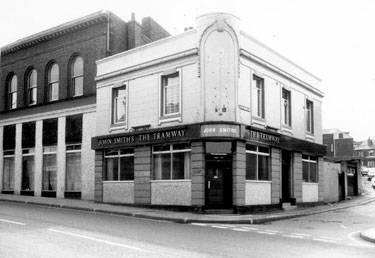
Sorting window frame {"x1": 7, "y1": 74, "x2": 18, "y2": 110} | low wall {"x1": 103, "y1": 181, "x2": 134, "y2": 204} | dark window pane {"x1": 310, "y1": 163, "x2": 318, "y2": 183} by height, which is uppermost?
window frame {"x1": 7, "y1": 74, "x2": 18, "y2": 110}

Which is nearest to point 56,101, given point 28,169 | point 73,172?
point 73,172

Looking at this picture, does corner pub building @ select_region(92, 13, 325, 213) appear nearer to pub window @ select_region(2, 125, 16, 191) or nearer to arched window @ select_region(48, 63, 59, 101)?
arched window @ select_region(48, 63, 59, 101)

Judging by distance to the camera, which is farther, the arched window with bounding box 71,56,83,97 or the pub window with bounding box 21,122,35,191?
the pub window with bounding box 21,122,35,191

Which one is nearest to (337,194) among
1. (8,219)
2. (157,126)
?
(157,126)

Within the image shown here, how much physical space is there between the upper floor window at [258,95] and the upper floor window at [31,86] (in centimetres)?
1584

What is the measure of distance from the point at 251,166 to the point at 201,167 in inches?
118

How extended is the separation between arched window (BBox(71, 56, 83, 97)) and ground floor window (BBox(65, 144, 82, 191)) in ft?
11.2

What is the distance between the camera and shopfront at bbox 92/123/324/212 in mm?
19016

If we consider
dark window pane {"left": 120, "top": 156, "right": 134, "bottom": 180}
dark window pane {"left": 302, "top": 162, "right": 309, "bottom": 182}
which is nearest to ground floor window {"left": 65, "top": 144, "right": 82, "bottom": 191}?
dark window pane {"left": 120, "top": 156, "right": 134, "bottom": 180}

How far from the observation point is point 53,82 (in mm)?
28156

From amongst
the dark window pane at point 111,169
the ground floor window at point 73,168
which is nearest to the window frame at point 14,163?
the ground floor window at point 73,168

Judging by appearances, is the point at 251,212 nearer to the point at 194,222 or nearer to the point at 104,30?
the point at 194,222

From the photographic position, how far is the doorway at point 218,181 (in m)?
19.1

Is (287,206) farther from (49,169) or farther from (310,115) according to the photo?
(49,169)
